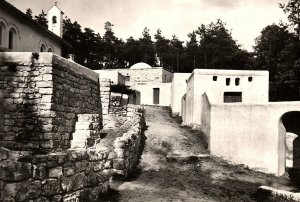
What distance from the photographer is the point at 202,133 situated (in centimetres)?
1716

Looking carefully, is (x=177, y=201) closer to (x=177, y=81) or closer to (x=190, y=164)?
(x=190, y=164)

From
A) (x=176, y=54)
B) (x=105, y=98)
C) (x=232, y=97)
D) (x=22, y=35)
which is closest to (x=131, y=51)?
(x=176, y=54)

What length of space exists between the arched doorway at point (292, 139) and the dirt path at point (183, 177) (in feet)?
8.01

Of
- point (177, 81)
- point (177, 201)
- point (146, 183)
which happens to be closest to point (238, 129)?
point (146, 183)

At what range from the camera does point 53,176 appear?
5.34 meters

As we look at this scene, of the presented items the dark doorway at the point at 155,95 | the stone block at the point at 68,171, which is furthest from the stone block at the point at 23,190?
the dark doorway at the point at 155,95

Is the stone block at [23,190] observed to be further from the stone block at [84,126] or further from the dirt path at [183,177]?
the stone block at [84,126]

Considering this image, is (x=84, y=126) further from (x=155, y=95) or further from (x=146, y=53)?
(x=146, y=53)

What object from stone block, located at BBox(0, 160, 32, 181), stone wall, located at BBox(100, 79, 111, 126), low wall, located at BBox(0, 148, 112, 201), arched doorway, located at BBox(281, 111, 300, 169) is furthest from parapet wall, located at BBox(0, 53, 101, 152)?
arched doorway, located at BBox(281, 111, 300, 169)

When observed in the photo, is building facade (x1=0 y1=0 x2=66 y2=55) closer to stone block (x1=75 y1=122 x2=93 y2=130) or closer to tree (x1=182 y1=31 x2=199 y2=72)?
stone block (x1=75 y1=122 x2=93 y2=130)

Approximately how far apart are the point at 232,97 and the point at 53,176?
17626mm

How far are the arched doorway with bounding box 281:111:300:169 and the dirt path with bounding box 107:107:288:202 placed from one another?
2.44 meters

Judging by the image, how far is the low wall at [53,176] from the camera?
460 centimetres

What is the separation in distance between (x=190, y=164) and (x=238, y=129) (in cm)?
335
